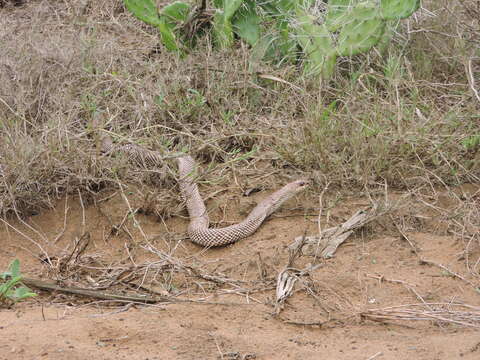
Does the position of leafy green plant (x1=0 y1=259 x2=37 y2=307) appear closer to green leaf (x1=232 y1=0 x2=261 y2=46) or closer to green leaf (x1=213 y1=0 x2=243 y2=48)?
green leaf (x1=213 y1=0 x2=243 y2=48)

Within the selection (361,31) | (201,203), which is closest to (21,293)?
(201,203)

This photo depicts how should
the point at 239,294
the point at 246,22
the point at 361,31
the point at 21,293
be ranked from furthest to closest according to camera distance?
1. the point at 246,22
2. the point at 361,31
3. the point at 239,294
4. the point at 21,293

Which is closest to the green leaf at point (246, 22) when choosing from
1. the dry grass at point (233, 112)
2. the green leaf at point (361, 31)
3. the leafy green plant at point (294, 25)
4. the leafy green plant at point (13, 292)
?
the leafy green plant at point (294, 25)

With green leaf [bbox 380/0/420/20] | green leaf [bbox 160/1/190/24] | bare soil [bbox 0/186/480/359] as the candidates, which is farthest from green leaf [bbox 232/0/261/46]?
bare soil [bbox 0/186/480/359]

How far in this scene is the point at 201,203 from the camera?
475cm

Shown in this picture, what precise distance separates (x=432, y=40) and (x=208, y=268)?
2915 millimetres

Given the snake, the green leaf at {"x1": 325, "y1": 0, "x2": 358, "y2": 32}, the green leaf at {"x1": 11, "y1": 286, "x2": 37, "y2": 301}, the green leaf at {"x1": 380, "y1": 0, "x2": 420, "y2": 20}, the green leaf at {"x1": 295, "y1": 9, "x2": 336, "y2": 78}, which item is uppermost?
the green leaf at {"x1": 380, "y1": 0, "x2": 420, "y2": 20}

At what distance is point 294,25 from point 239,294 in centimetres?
252

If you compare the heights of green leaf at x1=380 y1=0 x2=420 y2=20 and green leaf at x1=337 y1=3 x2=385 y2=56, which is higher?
green leaf at x1=380 y1=0 x2=420 y2=20

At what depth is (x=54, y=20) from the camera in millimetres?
7059

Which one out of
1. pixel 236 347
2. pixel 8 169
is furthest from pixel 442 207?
pixel 8 169

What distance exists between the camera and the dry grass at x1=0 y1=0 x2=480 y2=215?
15.3ft

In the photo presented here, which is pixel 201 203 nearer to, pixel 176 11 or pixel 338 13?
pixel 338 13

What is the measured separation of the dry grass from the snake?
9 centimetres
